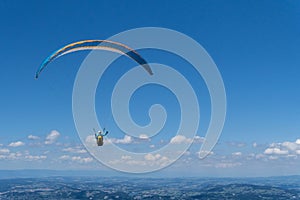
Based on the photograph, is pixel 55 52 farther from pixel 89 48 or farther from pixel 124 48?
pixel 124 48

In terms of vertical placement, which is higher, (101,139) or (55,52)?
(55,52)

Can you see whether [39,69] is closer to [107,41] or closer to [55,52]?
[55,52]

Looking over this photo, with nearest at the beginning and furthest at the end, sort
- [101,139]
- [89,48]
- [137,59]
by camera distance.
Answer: [101,139]
[89,48]
[137,59]

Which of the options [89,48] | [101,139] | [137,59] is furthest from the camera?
[137,59]

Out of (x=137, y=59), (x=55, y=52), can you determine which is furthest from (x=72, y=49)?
(x=137, y=59)

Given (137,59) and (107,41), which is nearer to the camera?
(107,41)

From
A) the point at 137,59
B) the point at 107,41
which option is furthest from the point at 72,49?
the point at 137,59

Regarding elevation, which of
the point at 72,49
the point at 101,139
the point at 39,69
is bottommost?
the point at 101,139
